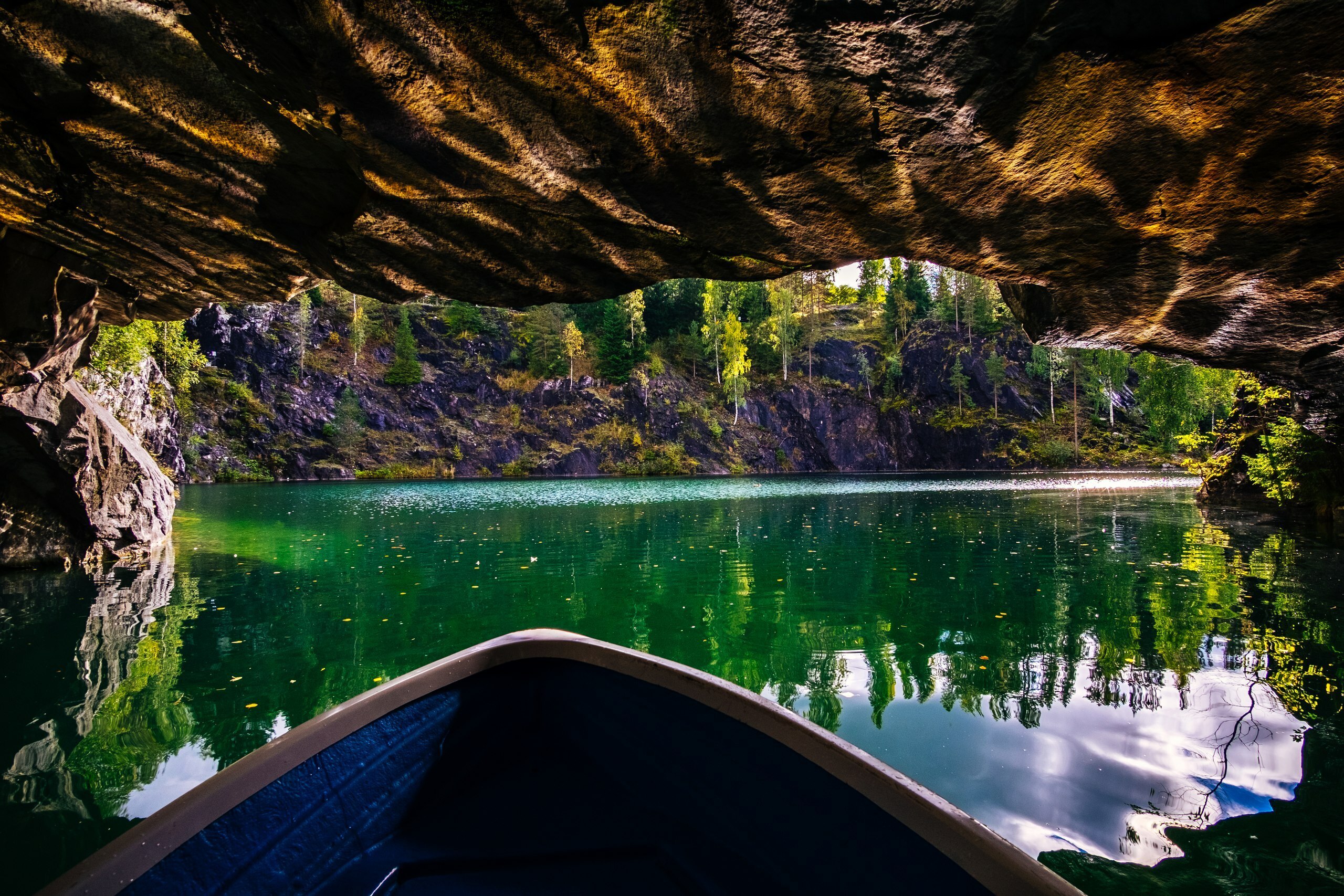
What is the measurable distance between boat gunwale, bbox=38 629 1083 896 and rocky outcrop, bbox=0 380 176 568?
945 centimetres

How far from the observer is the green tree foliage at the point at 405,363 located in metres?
44.9

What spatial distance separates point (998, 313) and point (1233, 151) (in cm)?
5721

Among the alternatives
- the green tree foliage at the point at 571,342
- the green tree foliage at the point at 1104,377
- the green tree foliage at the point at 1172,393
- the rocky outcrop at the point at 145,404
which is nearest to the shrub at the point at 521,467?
the green tree foliage at the point at 571,342

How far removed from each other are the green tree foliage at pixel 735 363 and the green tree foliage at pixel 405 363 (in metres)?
24.3

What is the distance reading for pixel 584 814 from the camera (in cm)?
247

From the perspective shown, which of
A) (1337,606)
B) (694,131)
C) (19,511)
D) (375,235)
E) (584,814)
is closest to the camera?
(584,814)

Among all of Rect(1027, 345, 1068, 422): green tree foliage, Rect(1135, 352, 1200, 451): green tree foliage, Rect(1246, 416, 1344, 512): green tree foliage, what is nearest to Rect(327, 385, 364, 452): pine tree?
Rect(1246, 416, 1344, 512): green tree foliage

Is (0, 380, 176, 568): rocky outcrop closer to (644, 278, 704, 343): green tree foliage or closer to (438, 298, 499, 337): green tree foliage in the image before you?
(438, 298, 499, 337): green tree foliage

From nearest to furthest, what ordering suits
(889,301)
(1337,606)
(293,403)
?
(1337,606)
(293,403)
(889,301)

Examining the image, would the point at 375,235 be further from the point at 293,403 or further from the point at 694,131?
the point at 293,403

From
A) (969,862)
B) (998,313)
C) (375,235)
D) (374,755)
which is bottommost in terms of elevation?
(374,755)

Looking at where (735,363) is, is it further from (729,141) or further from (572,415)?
(729,141)

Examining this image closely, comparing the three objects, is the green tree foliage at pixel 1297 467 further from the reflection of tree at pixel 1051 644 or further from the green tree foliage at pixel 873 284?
the green tree foliage at pixel 873 284

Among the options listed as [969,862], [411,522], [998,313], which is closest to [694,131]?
[969,862]
